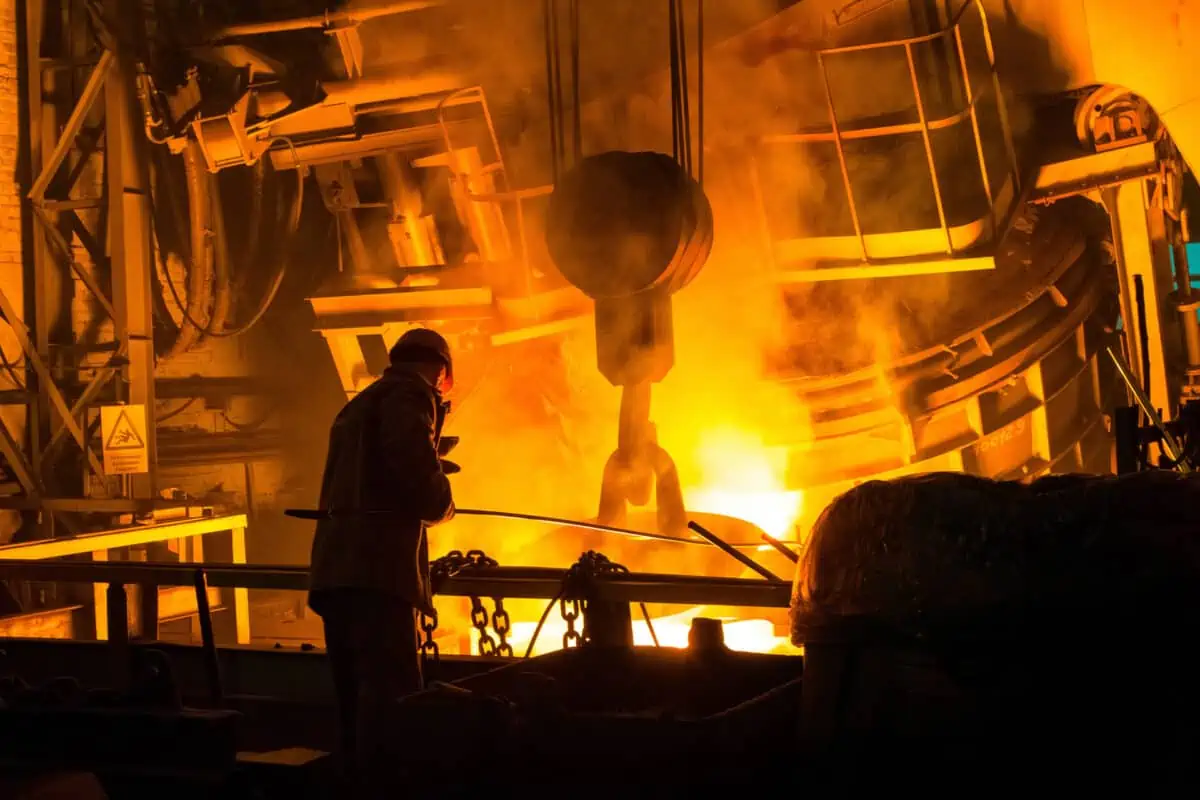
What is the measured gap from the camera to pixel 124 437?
25.4 feet

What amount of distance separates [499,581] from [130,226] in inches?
221

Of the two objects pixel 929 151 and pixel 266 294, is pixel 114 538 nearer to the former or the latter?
pixel 266 294

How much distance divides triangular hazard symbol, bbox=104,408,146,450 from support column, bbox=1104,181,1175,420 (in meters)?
6.09

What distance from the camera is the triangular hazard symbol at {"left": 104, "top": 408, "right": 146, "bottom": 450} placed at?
25.4 ft

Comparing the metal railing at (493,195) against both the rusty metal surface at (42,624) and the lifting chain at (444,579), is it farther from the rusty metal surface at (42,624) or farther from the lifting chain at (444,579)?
the rusty metal surface at (42,624)

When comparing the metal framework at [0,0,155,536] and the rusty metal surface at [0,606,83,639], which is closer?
the rusty metal surface at [0,606,83,639]

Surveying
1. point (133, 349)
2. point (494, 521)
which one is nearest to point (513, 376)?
point (494, 521)

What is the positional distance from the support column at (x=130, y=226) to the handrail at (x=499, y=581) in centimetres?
390

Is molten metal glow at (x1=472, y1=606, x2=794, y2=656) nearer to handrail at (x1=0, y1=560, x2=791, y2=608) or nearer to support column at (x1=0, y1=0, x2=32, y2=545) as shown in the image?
handrail at (x1=0, y1=560, x2=791, y2=608)

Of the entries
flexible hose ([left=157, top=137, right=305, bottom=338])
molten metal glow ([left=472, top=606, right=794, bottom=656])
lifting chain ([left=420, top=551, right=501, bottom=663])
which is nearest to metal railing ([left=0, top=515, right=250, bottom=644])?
lifting chain ([left=420, top=551, right=501, bottom=663])

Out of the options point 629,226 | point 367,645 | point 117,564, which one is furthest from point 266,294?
point 367,645

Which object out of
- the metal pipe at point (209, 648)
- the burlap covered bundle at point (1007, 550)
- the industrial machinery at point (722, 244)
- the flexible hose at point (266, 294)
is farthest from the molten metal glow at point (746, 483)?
the burlap covered bundle at point (1007, 550)

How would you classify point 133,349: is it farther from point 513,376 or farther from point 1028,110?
point 1028,110

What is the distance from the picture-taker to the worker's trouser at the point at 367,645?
3.29m
